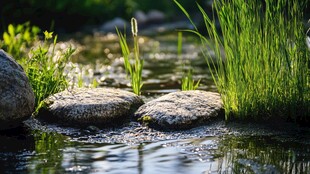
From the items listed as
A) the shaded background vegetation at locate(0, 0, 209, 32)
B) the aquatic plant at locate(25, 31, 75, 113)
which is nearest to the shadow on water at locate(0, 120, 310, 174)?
the aquatic plant at locate(25, 31, 75, 113)

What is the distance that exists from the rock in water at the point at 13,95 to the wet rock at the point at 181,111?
3.28 feet

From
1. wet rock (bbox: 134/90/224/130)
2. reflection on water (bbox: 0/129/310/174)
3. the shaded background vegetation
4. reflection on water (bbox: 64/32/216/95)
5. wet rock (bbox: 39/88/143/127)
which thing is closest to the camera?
reflection on water (bbox: 0/129/310/174)

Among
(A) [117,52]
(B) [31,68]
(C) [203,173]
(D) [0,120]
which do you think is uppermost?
(A) [117,52]

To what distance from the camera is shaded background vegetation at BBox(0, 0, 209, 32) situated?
1469 centimetres

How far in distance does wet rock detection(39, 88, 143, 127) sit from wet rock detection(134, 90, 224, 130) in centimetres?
17

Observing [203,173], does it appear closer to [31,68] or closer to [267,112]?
[267,112]

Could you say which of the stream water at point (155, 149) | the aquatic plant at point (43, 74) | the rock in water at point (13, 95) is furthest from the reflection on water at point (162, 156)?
the aquatic plant at point (43, 74)

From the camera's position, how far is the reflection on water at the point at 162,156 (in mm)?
4438

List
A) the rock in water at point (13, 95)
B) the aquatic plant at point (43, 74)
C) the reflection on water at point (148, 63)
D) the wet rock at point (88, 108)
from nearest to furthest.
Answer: the rock in water at point (13, 95) → the wet rock at point (88, 108) → the aquatic plant at point (43, 74) → the reflection on water at point (148, 63)

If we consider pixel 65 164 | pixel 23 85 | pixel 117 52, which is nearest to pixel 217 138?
pixel 65 164

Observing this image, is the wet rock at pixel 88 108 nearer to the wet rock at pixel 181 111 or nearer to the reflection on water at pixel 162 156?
the wet rock at pixel 181 111

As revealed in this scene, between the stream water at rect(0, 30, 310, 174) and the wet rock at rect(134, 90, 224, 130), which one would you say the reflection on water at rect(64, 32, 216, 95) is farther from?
the stream water at rect(0, 30, 310, 174)

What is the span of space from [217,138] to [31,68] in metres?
2.05

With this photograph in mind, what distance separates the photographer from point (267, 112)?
5668mm
